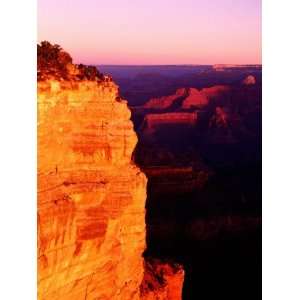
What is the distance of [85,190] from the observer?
258 inches

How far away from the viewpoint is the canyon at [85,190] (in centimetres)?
597

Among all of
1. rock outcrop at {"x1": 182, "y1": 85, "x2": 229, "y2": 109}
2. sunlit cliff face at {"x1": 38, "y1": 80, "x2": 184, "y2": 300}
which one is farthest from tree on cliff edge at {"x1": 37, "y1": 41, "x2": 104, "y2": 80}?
rock outcrop at {"x1": 182, "y1": 85, "x2": 229, "y2": 109}

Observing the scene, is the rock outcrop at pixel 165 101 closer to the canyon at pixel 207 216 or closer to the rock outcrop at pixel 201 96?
the rock outcrop at pixel 201 96

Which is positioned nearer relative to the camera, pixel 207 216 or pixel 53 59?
pixel 53 59

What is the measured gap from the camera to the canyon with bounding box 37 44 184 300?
19.6 ft

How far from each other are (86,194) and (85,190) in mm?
44

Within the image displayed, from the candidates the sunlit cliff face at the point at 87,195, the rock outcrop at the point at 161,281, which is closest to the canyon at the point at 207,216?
the rock outcrop at the point at 161,281

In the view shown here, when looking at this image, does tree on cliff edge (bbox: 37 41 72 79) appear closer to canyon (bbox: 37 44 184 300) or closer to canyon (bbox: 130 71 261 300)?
canyon (bbox: 37 44 184 300)

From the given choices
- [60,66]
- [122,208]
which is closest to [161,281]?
[122,208]

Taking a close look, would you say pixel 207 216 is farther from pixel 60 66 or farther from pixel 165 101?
pixel 165 101
